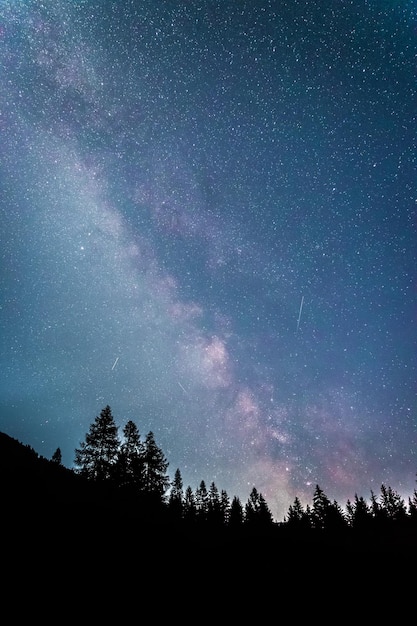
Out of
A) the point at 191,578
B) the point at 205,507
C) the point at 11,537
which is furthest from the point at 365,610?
the point at 205,507

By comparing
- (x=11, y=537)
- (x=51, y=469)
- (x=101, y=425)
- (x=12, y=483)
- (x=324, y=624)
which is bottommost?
(x=324, y=624)

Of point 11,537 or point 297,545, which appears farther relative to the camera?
point 297,545

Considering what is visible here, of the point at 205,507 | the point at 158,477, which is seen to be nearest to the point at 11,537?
the point at 158,477

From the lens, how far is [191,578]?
43.6 feet

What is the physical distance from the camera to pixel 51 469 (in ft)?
79.5

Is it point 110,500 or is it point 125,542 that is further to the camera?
point 110,500

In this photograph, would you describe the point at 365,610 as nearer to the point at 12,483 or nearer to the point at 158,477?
the point at 12,483

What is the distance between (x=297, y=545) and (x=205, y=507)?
42.8 metres

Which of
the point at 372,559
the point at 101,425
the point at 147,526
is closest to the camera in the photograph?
the point at 147,526

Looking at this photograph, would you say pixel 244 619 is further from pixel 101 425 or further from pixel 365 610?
pixel 101 425

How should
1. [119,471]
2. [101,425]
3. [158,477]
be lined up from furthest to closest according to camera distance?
[158,477] < [101,425] < [119,471]

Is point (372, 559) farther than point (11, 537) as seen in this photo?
Yes

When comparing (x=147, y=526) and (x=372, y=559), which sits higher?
(x=147, y=526)

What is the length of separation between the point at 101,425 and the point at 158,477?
394 inches
